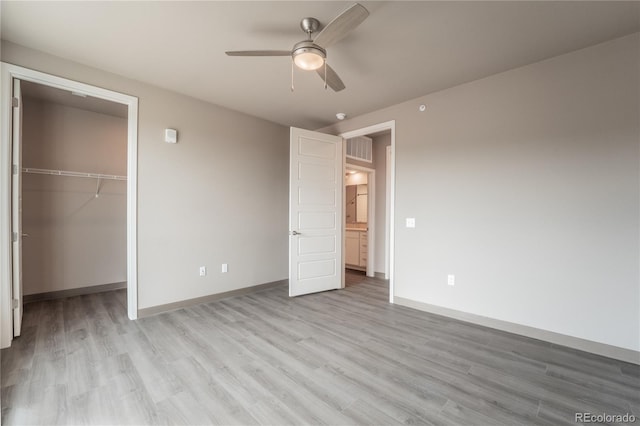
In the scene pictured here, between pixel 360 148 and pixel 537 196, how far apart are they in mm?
3143

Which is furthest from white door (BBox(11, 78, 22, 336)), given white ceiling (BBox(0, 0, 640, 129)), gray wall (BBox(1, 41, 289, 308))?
white ceiling (BBox(0, 0, 640, 129))

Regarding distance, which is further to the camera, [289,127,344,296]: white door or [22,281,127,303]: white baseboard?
[289,127,344,296]: white door

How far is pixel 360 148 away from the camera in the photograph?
17.4 ft

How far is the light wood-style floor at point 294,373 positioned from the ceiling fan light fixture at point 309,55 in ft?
7.91

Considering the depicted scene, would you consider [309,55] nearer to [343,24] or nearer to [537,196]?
[343,24]

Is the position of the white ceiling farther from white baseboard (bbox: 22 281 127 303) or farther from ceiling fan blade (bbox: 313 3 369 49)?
white baseboard (bbox: 22 281 127 303)

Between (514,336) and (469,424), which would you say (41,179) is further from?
(514,336)

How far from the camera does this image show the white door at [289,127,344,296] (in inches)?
158

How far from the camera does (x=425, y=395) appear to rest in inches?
72.3

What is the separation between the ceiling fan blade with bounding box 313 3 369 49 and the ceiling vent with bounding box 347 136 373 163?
321 cm

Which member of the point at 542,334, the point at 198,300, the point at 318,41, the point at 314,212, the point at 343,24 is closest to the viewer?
the point at 343,24

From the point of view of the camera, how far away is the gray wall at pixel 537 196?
7.61 feet

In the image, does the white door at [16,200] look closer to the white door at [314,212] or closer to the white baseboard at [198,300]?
the white baseboard at [198,300]

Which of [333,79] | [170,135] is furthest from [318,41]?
[170,135]
